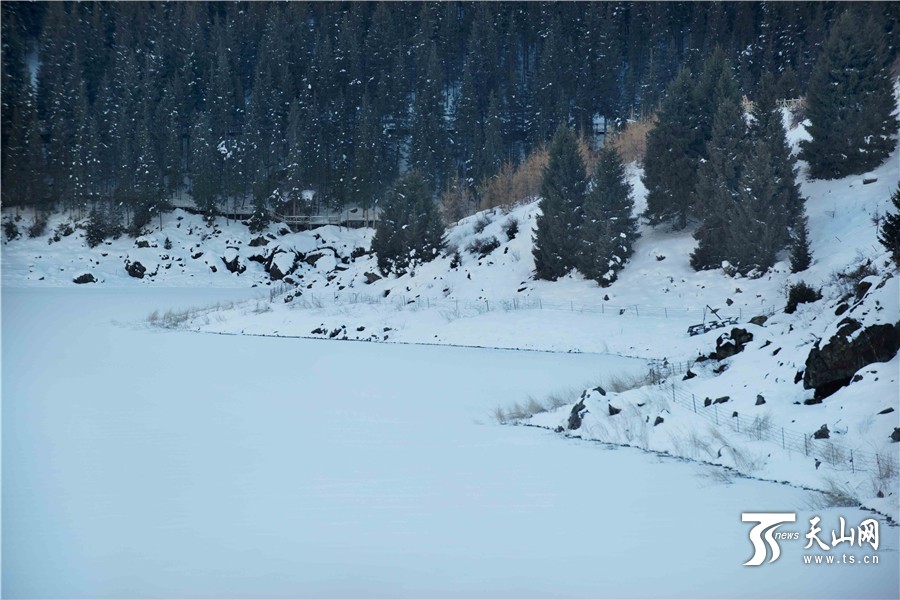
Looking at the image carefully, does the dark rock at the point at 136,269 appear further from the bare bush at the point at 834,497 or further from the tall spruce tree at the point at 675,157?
the bare bush at the point at 834,497

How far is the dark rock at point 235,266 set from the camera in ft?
228

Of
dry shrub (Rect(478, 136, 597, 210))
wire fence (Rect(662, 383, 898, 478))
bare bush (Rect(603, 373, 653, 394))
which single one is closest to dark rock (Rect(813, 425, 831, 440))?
wire fence (Rect(662, 383, 898, 478))

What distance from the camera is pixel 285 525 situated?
41.1ft

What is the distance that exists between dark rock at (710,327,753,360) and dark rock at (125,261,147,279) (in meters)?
55.8

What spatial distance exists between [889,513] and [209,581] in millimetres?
9754

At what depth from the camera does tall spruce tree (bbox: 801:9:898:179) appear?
40469 mm

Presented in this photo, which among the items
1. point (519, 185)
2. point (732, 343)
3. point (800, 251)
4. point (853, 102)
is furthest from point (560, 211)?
point (732, 343)

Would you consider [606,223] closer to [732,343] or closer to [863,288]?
[732,343]

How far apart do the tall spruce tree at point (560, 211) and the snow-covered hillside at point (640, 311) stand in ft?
3.27

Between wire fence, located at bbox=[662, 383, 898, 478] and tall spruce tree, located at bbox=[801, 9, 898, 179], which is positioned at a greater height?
tall spruce tree, located at bbox=[801, 9, 898, 179]

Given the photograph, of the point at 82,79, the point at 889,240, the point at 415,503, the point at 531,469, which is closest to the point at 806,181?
the point at 889,240

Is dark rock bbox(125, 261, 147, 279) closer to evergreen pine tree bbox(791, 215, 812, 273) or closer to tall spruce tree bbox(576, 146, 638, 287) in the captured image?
tall spruce tree bbox(576, 146, 638, 287)

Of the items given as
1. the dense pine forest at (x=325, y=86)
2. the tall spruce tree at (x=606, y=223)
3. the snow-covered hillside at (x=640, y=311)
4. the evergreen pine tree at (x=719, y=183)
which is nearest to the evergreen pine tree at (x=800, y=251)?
the snow-covered hillside at (x=640, y=311)

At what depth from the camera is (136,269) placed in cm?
6775
